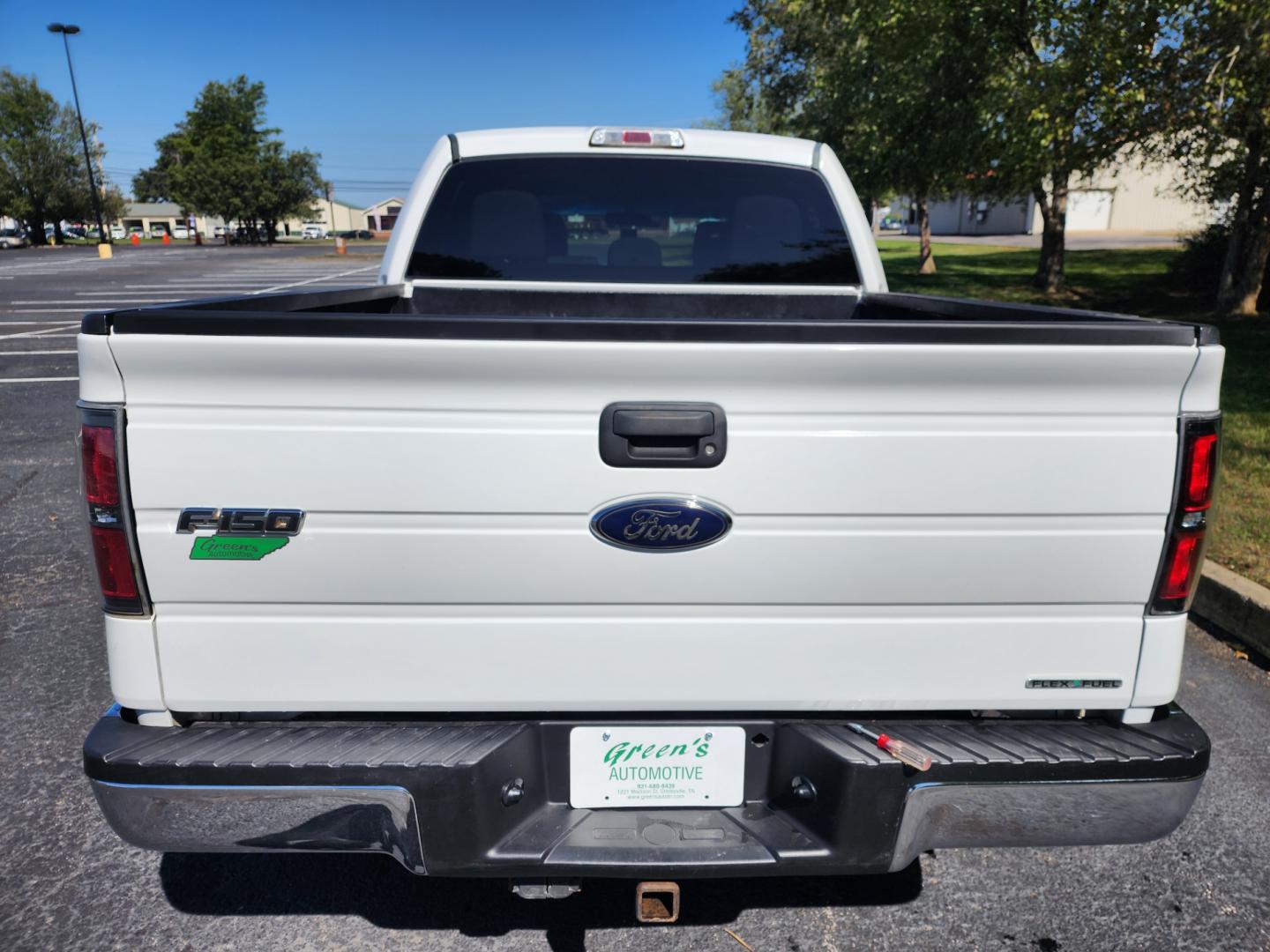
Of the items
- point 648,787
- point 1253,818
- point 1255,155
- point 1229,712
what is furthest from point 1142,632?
point 1255,155

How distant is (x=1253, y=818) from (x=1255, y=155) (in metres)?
11.5

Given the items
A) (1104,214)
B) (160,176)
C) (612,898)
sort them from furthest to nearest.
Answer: (160,176)
(1104,214)
(612,898)

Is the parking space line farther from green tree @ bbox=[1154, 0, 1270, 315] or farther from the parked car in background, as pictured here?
the parked car in background

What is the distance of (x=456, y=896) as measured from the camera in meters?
2.54

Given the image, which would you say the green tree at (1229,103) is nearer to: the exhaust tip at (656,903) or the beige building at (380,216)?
the exhaust tip at (656,903)

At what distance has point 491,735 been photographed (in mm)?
1899

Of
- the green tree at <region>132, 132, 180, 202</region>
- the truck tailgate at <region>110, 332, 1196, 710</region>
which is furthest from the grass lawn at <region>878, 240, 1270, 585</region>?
the green tree at <region>132, 132, 180, 202</region>

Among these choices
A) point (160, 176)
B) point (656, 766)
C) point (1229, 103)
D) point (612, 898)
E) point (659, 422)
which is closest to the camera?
point (659, 422)

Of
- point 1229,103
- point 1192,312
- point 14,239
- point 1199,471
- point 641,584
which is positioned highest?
point 1229,103

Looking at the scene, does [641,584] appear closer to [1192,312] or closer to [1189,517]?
[1189,517]

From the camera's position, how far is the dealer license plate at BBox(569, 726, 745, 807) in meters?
1.94

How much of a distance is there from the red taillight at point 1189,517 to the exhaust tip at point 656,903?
119 cm

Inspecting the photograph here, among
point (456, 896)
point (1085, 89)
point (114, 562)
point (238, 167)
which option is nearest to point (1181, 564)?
point (456, 896)

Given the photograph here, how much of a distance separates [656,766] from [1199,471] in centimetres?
126
